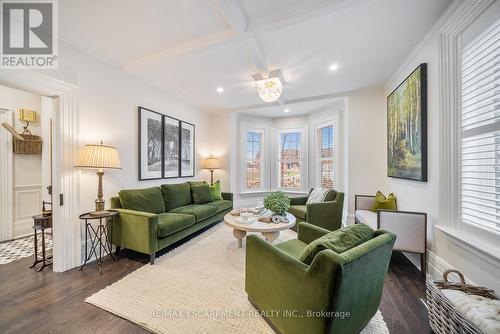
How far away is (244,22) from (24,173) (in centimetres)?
428

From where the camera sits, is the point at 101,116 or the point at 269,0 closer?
the point at 269,0

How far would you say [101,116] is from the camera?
2691mm

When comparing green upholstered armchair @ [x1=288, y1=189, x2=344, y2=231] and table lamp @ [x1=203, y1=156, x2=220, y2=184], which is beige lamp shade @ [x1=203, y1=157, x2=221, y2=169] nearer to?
table lamp @ [x1=203, y1=156, x2=220, y2=184]

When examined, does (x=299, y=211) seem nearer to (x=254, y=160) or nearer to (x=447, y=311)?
(x=447, y=311)

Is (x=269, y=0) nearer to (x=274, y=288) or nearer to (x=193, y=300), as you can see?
(x=274, y=288)

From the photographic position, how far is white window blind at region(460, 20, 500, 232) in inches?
59.6

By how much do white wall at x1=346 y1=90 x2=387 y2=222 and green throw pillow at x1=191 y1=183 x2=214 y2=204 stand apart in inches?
114

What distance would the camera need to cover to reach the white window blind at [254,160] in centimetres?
558

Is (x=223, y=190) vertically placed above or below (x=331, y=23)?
below

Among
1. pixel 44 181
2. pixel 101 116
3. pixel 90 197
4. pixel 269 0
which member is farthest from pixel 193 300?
pixel 44 181

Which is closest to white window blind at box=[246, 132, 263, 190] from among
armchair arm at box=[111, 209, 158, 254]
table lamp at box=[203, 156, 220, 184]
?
table lamp at box=[203, 156, 220, 184]

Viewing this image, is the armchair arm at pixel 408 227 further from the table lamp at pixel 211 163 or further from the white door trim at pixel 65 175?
the white door trim at pixel 65 175

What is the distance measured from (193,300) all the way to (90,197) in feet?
6.44

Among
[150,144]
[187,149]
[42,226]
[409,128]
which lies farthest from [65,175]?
[409,128]
